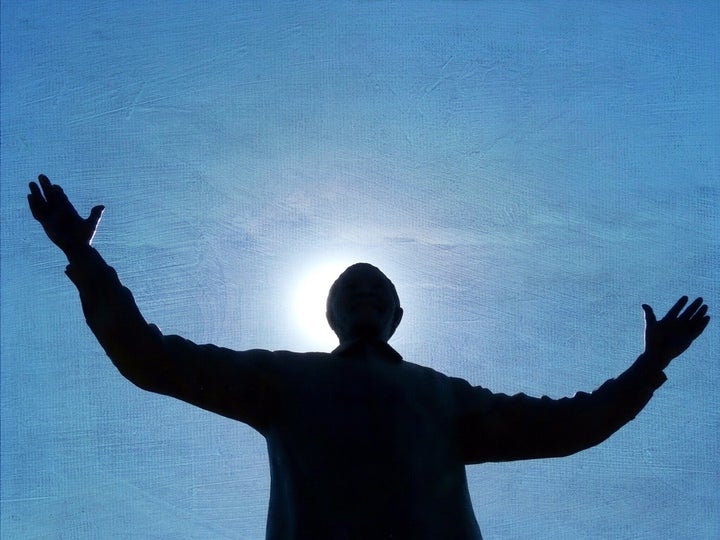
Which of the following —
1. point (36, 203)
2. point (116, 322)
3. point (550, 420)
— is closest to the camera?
point (116, 322)

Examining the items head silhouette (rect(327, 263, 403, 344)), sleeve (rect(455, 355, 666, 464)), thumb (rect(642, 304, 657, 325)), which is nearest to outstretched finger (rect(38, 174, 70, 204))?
head silhouette (rect(327, 263, 403, 344))

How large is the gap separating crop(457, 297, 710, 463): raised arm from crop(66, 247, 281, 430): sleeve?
1539 mm

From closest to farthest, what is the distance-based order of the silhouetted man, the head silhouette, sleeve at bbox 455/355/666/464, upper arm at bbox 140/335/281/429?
1. the silhouetted man
2. upper arm at bbox 140/335/281/429
3. sleeve at bbox 455/355/666/464
4. the head silhouette

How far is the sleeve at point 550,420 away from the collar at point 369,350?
0.57 meters

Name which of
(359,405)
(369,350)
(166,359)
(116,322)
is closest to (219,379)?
(166,359)

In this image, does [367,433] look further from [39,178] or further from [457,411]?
[39,178]

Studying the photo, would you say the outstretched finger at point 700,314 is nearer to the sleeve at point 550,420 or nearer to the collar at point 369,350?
the sleeve at point 550,420

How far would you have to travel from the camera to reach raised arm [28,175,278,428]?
26.3 feet

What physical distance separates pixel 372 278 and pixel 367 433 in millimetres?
1488

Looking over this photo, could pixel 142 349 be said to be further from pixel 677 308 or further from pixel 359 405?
pixel 677 308

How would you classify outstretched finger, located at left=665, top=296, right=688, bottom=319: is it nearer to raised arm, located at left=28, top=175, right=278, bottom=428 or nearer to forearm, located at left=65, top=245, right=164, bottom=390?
raised arm, located at left=28, top=175, right=278, bottom=428

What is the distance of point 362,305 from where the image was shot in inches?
360

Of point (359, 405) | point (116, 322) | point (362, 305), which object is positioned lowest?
point (359, 405)

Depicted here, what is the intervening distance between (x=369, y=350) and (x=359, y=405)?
0.67m
